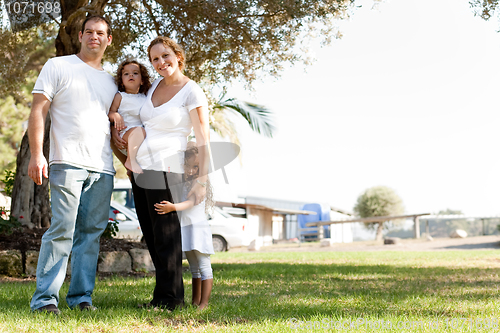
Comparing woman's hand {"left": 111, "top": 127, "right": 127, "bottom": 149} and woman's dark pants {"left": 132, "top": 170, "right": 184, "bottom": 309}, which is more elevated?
woman's hand {"left": 111, "top": 127, "right": 127, "bottom": 149}

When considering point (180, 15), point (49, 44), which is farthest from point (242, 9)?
point (49, 44)

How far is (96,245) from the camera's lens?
357 cm

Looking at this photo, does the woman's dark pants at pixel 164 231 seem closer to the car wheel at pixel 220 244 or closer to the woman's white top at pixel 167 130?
the woman's white top at pixel 167 130

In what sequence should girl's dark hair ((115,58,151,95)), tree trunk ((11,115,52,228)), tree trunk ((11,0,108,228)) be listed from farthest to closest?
tree trunk ((11,115,52,228))
tree trunk ((11,0,108,228))
girl's dark hair ((115,58,151,95))

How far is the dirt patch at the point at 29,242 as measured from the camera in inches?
253

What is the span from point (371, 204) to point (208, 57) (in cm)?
2434

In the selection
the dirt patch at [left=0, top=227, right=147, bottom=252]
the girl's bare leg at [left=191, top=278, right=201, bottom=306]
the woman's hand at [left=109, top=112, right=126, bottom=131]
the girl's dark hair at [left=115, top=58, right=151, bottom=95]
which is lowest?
the girl's bare leg at [left=191, top=278, right=201, bottom=306]

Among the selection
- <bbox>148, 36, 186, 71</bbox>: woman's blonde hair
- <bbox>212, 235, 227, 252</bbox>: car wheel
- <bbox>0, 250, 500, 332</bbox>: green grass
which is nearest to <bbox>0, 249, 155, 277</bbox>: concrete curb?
<bbox>0, 250, 500, 332</bbox>: green grass

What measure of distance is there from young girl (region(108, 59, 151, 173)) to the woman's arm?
38 centimetres

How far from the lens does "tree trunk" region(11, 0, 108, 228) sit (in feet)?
24.3

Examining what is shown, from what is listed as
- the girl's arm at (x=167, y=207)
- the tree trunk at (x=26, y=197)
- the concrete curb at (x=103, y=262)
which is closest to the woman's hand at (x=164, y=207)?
the girl's arm at (x=167, y=207)

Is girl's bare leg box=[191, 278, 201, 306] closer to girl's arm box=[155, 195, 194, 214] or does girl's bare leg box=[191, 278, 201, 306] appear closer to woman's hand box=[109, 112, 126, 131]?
girl's arm box=[155, 195, 194, 214]

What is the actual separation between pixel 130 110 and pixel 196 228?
0.99 metres

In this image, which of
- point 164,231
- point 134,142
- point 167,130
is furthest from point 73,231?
point 167,130
